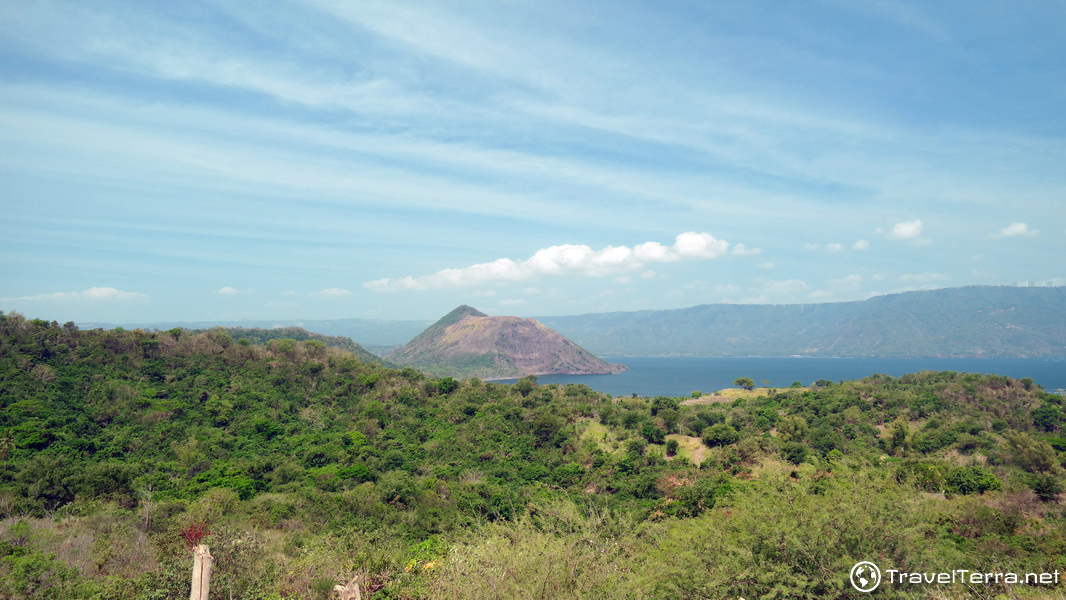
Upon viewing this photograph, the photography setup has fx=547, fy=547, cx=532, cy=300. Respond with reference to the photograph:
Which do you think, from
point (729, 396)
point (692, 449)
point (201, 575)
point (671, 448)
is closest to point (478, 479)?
point (671, 448)

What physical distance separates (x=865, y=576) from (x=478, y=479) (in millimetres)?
39881

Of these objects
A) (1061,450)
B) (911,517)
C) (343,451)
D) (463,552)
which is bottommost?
(1061,450)

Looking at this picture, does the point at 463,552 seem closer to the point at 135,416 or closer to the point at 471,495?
the point at 471,495

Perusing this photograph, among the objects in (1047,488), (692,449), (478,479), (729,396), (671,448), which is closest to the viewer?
(1047,488)

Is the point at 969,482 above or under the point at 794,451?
above

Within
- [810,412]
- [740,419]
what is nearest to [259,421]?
[740,419]

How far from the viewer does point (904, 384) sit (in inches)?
3312

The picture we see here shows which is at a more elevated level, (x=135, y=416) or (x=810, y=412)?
(x=135, y=416)

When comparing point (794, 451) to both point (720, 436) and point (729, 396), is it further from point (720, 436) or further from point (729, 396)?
point (729, 396)

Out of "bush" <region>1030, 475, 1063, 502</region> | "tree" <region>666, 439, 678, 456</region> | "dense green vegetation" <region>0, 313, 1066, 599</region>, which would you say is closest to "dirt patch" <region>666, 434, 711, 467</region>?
"dense green vegetation" <region>0, 313, 1066, 599</region>

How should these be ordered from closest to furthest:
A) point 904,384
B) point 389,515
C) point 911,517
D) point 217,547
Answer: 1. point 911,517
2. point 217,547
3. point 389,515
4. point 904,384

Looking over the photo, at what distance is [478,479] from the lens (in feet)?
172

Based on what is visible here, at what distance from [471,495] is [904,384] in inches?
2903

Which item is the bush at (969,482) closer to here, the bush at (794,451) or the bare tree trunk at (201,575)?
the bush at (794,451)
